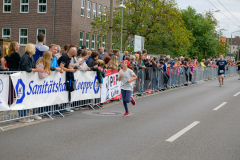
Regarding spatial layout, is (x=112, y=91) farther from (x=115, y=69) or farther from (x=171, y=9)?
(x=171, y=9)

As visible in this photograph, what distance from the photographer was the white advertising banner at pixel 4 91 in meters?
9.47

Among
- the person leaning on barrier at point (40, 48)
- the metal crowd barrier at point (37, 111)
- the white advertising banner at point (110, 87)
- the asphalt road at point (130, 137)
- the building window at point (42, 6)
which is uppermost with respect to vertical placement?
the building window at point (42, 6)

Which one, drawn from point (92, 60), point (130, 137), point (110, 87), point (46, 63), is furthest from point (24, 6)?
point (130, 137)

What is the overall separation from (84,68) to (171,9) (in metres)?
34.7

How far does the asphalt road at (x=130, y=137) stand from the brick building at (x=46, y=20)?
106ft

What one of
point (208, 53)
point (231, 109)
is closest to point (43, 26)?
point (231, 109)

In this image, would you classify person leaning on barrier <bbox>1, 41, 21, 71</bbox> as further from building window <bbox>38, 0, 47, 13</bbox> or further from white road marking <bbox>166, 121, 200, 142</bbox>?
building window <bbox>38, 0, 47, 13</bbox>

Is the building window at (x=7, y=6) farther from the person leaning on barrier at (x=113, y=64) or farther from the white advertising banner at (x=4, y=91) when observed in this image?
the white advertising banner at (x=4, y=91)

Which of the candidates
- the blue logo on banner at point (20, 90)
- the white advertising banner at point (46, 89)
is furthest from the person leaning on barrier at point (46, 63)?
the blue logo on banner at point (20, 90)

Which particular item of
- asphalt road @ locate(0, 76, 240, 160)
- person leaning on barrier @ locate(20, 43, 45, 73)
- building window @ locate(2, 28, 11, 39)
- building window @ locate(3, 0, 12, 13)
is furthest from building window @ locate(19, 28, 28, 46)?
person leaning on barrier @ locate(20, 43, 45, 73)

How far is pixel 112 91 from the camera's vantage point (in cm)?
1567

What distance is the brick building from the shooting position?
144 feet

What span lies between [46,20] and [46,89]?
34822 millimetres

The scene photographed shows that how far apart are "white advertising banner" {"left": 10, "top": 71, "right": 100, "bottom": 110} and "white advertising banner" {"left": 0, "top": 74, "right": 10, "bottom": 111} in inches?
7.2
